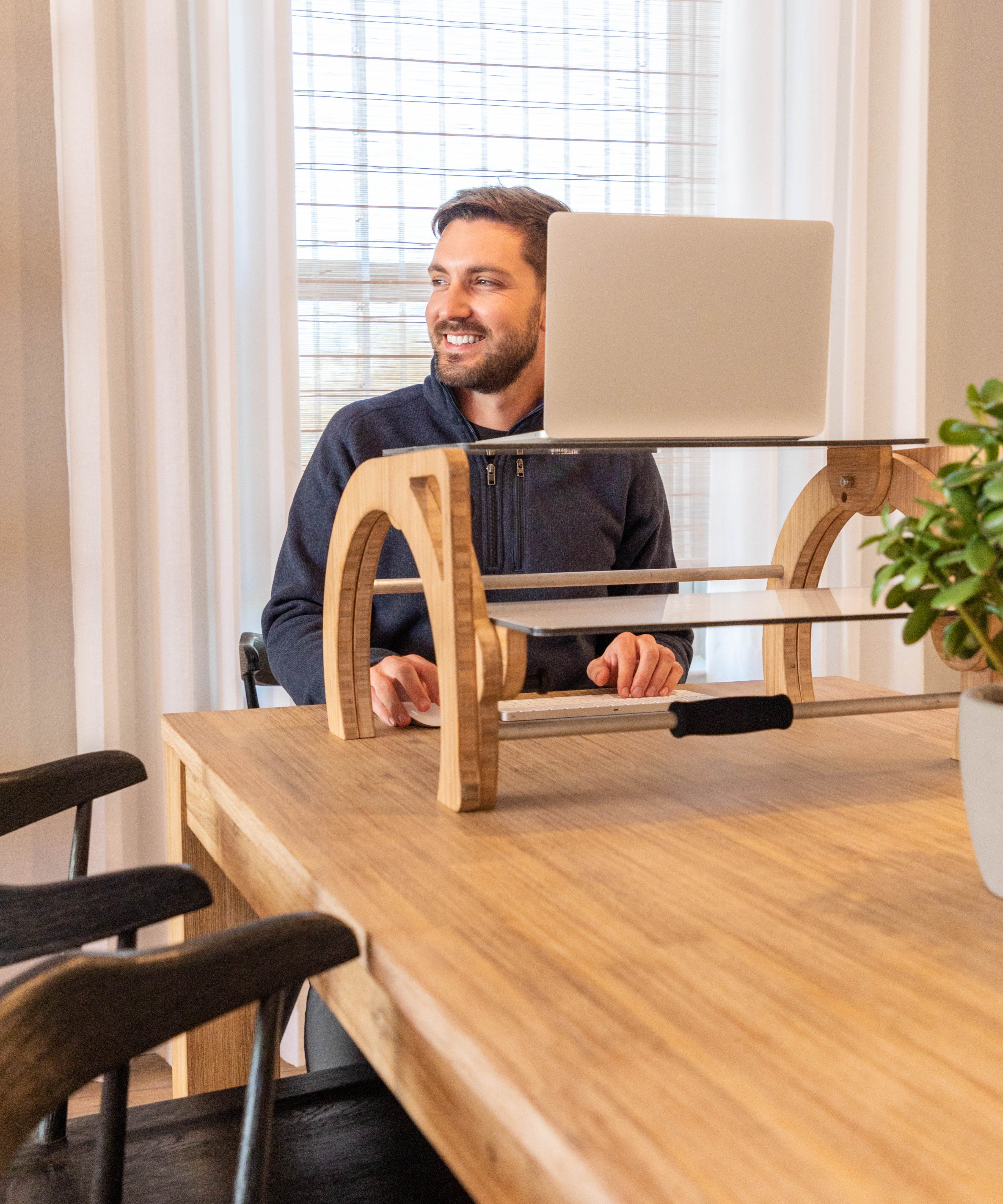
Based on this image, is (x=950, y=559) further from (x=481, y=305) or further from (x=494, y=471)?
(x=481, y=305)

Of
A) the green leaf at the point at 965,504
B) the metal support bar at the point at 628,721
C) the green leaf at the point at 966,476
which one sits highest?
the green leaf at the point at 966,476

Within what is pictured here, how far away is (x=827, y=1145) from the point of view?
0.42 meters

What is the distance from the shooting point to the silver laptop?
88cm

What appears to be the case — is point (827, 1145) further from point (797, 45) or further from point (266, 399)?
point (797, 45)

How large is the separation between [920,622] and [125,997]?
445 millimetres

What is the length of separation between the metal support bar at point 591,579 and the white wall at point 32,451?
124 cm

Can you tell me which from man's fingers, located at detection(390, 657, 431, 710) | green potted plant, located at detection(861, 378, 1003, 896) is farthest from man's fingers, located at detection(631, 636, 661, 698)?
green potted plant, located at detection(861, 378, 1003, 896)

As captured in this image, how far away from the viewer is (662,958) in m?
0.59

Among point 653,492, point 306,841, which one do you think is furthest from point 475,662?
point 653,492

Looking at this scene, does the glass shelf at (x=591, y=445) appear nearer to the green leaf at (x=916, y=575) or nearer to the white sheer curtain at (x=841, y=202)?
the green leaf at (x=916, y=575)

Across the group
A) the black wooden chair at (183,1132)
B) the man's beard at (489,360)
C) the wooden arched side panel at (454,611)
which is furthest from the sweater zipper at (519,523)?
the black wooden chair at (183,1132)

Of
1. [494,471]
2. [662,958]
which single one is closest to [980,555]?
[662,958]

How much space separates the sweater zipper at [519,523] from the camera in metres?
1.77

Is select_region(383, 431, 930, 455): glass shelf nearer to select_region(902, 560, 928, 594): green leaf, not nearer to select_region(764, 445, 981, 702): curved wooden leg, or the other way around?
select_region(764, 445, 981, 702): curved wooden leg
